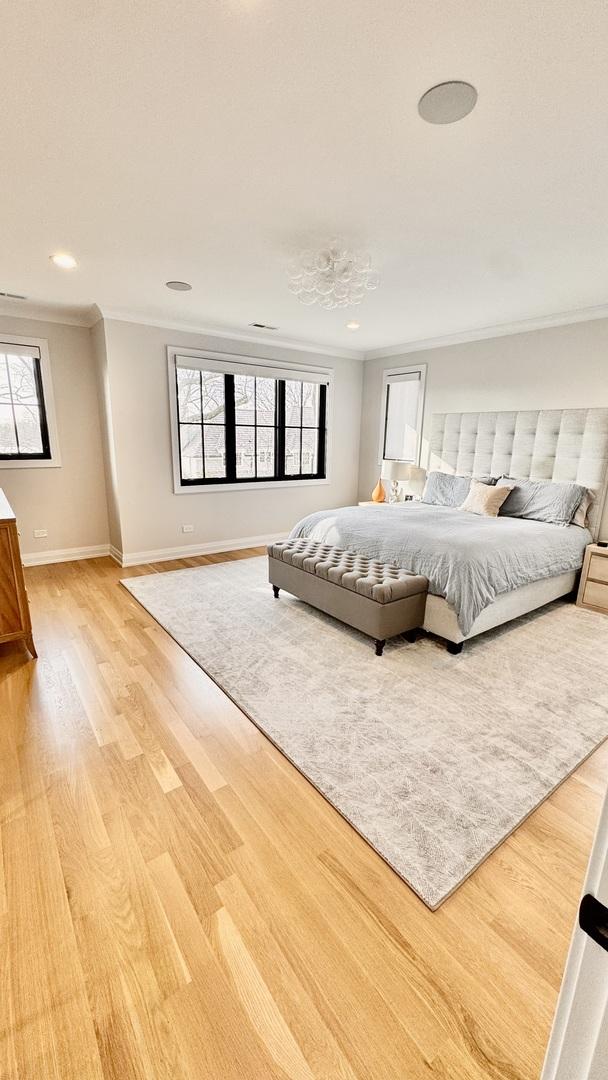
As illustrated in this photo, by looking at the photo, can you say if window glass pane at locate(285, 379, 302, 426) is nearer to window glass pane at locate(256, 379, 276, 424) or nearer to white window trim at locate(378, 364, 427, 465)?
window glass pane at locate(256, 379, 276, 424)

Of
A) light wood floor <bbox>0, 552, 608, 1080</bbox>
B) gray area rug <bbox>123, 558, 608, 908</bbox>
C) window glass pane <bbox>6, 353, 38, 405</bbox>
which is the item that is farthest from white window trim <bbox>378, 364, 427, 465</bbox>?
light wood floor <bbox>0, 552, 608, 1080</bbox>

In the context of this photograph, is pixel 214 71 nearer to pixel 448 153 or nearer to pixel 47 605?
pixel 448 153

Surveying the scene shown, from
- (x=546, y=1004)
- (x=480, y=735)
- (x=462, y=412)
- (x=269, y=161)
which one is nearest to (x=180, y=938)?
(x=546, y=1004)

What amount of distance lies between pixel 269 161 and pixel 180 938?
2.85 m

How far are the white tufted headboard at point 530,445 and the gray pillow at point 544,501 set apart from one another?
0.17 metres

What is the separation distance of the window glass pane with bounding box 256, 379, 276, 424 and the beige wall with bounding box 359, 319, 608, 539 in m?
1.60

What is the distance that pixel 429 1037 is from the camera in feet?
3.45

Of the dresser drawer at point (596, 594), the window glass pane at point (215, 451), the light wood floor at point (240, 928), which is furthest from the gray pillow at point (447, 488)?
the light wood floor at point (240, 928)

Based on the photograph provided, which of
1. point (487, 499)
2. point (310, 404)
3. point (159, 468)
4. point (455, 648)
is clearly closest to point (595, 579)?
point (487, 499)

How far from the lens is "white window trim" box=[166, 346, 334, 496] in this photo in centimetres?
468

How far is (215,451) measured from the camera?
17.0 ft

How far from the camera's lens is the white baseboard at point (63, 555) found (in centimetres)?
466

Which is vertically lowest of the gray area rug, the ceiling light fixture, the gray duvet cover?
the gray area rug

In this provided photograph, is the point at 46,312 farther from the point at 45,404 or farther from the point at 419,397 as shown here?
the point at 419,397
